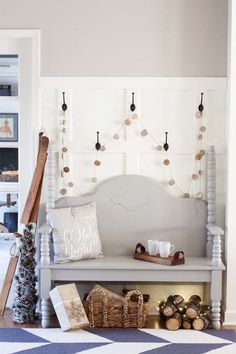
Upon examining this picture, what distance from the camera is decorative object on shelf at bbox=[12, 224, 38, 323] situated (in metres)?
4.08

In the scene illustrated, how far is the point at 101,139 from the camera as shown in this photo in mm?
4383

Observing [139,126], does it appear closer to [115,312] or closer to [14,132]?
[14,132]

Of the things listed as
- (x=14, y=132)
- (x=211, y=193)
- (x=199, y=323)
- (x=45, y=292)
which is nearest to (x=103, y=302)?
(x=45, y=292)

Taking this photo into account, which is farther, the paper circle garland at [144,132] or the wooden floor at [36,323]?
the paper circle garland at [144,132]

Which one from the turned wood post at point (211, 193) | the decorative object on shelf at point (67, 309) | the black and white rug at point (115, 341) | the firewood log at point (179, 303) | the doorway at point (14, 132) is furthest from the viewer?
the doorway at point (14, 132)

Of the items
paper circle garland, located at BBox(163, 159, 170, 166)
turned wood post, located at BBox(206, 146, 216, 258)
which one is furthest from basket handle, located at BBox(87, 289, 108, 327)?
paper circle garland, located at BBox(163, 159, 170, 166)

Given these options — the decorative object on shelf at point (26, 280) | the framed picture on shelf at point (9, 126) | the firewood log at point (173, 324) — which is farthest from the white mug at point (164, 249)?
the framed picture on shelf at point (9, 126)

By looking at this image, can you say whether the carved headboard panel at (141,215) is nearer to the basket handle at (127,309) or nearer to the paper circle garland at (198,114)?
the basket handle at (127,309)

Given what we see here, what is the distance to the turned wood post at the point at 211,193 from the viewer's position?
4.29 meters

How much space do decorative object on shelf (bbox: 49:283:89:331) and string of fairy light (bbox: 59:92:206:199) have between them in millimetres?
803

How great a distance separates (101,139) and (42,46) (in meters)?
0.79

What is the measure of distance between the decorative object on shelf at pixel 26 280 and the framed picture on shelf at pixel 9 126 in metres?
0.74

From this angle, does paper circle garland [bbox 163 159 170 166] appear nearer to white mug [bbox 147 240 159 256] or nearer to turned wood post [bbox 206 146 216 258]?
turned wood post [bbox 206 146 216 258]

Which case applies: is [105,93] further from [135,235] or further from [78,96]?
[135,235]
